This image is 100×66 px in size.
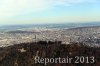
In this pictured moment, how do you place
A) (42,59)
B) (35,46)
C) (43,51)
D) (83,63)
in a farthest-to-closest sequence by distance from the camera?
1. (35,46)
2. (43,51)
3. (42,59)
4. (83,63)

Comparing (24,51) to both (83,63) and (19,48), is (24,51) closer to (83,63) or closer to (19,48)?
(19,48)

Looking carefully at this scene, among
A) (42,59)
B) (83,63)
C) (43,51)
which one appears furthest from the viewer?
(43,51)

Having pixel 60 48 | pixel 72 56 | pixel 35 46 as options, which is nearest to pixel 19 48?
pixel 35 46

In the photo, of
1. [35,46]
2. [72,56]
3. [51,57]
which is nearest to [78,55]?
[72,56]

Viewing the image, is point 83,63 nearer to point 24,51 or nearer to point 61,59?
point 61,59

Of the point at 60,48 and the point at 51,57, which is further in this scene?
the point at 60,48

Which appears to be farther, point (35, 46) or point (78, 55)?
point (35, 46)

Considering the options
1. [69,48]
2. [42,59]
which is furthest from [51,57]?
[69,48]

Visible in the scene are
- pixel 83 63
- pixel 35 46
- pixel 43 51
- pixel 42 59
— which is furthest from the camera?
pixel 35 46
